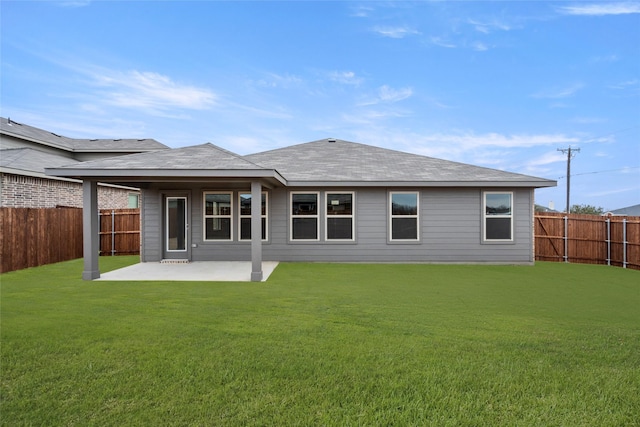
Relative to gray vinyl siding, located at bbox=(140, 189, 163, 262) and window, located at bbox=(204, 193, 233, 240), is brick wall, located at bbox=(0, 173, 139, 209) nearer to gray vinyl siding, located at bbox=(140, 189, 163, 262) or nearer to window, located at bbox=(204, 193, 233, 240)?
gray vinyl siding, located at bbox=(140, 189, 163, 262)

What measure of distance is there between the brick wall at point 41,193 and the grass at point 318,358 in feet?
28.0

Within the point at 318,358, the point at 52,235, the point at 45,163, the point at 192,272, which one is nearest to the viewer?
the point at 318,358

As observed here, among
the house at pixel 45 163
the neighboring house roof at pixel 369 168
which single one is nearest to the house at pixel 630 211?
the neighboring house roof at pixel 369 168

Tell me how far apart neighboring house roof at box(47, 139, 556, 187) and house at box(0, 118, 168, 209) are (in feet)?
23.0

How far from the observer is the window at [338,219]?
12.4m

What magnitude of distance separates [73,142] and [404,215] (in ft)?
77.2

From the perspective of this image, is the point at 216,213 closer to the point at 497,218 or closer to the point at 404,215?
the point at 404,215

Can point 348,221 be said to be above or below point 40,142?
below

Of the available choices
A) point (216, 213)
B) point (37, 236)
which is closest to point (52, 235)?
point (37, 236)

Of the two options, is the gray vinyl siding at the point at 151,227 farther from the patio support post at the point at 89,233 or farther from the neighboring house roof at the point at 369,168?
the neighboring house roof at the point at 369,168

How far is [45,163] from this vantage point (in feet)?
54.9

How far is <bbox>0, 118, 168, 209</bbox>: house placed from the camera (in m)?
14.0

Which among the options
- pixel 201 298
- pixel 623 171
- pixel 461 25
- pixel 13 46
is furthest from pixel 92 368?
pixel 623 171

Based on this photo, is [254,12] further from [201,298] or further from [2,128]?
[2,128]
